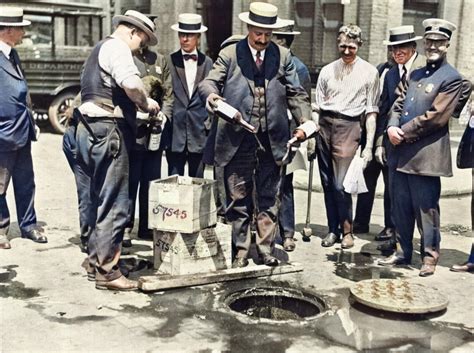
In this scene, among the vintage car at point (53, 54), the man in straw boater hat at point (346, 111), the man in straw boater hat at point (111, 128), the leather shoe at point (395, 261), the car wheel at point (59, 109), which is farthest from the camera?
the car wheel at point (59, 109)

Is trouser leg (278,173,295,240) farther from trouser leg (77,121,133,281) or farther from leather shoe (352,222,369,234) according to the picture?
trouser leg (77,121,133,281)

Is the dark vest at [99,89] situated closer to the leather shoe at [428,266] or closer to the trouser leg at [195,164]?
the trouser leg at [195,164]

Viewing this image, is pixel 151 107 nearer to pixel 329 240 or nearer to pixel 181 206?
pixel 181 206

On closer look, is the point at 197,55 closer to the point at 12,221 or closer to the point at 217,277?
the point at 217,277

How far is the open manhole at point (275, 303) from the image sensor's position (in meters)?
5.28

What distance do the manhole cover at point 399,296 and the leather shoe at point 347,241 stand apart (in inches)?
48.6

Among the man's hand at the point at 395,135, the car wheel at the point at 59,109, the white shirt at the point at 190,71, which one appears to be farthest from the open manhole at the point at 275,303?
the car wheel at the point at 59,109

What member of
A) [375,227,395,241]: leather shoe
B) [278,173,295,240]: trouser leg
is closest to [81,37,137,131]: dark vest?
[278,173,295,240]: trouser leg

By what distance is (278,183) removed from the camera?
609cm

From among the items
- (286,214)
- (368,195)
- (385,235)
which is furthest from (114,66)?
(385,235)

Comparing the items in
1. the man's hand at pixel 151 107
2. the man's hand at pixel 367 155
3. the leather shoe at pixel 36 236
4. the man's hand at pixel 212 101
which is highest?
the man's hand at pixel 212 101

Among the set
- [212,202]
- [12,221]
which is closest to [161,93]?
[212,202]

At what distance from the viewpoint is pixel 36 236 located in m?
6.80

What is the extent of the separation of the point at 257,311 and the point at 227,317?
49 centimetres
